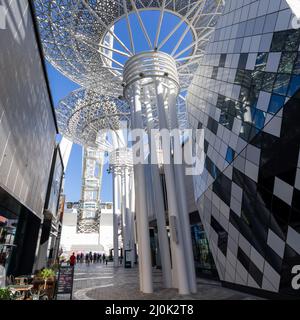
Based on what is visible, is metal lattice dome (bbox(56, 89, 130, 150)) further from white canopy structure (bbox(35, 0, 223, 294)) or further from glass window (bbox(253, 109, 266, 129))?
glass window (bbox(253, 109, 266, 129))

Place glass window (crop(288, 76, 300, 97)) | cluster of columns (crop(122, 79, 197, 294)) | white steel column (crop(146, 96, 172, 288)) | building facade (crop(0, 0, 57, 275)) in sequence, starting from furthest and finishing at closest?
1. white steel column (crop(146, 96, 172, 288))
2. cluster of columns (crop(122, 79, 197, 294))
3. building facade (crop(0, 0, 57, 275))
4. glass window (crop(288, 76, 300, 97))

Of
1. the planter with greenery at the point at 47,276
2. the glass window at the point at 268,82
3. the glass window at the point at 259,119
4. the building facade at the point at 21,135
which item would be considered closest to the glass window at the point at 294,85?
the glass window at the point at 268,82

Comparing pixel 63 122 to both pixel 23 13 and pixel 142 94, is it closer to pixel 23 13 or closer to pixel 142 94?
pixel 142 94

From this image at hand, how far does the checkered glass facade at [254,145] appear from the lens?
29.0ft

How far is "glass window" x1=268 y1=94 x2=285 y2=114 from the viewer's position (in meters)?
9.16

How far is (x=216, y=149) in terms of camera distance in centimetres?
1518

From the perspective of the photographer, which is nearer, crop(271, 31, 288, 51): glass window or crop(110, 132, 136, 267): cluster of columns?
crop(271, 31, 288, 51): glass window

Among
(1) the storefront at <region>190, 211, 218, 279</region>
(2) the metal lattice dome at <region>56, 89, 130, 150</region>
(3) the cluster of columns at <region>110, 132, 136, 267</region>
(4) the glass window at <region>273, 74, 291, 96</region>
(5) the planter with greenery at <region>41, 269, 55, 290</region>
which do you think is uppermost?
(2) the metal lattice dome at <region>56, 89, 130, 150</region>

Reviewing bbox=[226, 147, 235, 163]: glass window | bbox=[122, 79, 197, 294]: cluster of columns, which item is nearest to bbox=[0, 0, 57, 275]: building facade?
bbox=[122, 79, 197, 294]: cluster of columns

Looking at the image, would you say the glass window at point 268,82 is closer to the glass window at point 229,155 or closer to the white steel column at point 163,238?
the glass window at point 229,155

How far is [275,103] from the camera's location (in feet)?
31.3

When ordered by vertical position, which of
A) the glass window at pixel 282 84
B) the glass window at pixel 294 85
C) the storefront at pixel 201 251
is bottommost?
the storefront at pixel 201 251
